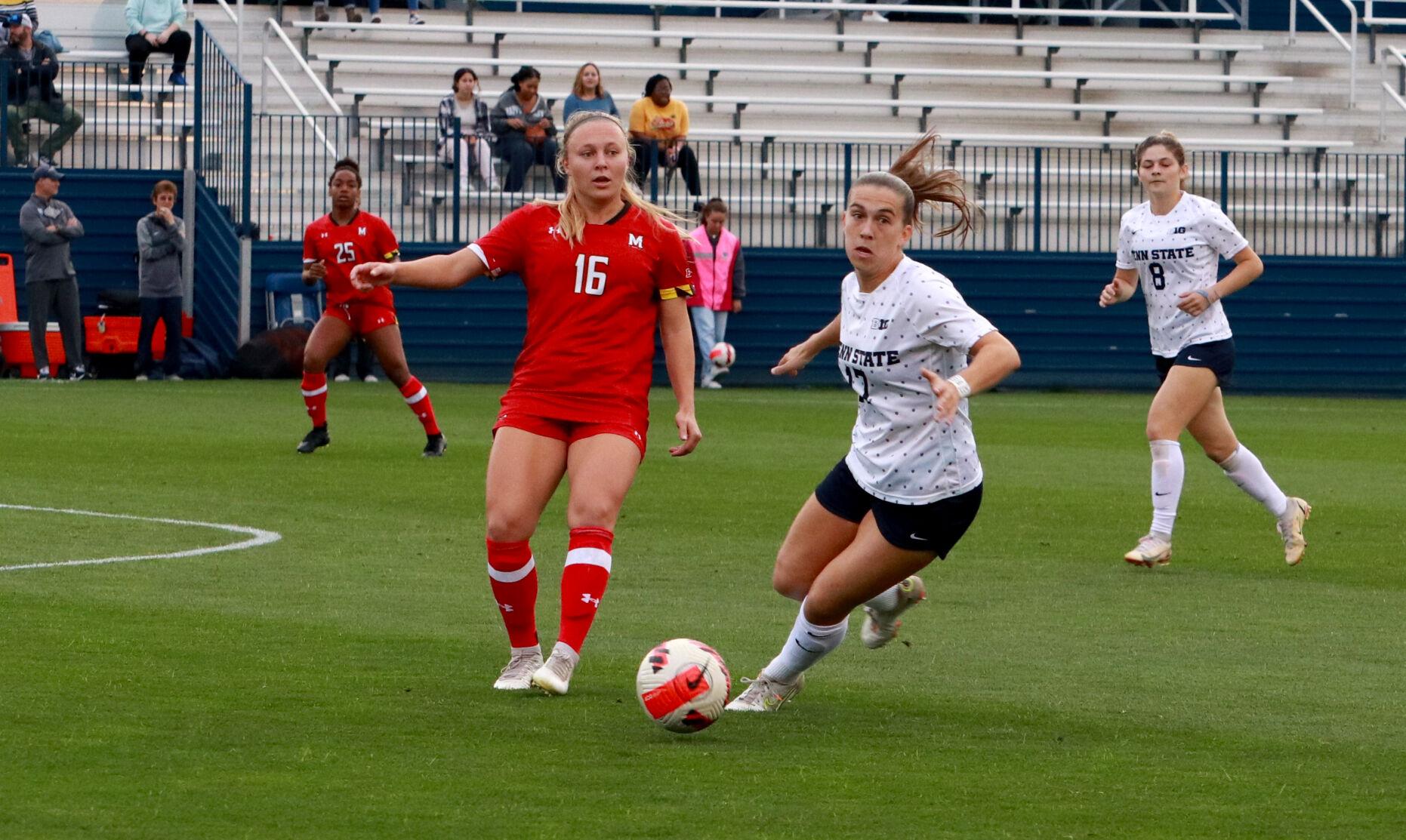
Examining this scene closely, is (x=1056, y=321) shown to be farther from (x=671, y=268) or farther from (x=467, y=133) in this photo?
(x=671, y=268)

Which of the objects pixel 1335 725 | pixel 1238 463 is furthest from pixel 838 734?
pixel 1238 463

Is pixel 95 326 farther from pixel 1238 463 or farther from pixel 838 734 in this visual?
pixel 838 734

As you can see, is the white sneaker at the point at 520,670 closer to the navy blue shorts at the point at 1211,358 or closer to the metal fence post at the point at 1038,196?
the navy blue shorts at the point at 1211,358

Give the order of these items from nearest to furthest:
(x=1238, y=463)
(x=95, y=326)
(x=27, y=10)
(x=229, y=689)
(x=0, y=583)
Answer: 1. (x=229, y=689)
2. (x=0, y=583)
3. (x=1238, y=463)
4. (x=95, y=326)
5. (x=27, y=10)

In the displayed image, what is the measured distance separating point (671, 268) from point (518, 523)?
3.27ft

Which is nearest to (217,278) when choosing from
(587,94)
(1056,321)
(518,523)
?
(587,94)

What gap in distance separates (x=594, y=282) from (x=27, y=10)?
22.3 metres

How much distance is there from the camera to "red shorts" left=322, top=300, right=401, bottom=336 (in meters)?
15.6

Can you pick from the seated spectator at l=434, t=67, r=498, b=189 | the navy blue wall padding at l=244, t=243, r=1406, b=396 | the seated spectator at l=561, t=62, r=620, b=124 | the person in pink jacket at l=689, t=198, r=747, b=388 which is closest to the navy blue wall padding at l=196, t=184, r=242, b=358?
the navy blue wall padding at l=244, t=243, r=1406, b=396

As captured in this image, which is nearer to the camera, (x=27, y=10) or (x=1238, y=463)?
(x=1238, y=463)

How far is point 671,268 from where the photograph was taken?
23.2ft

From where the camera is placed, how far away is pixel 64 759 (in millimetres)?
5699

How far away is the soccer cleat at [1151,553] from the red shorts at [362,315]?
6833 mm

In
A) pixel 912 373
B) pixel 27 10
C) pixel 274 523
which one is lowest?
pixel 274 523
